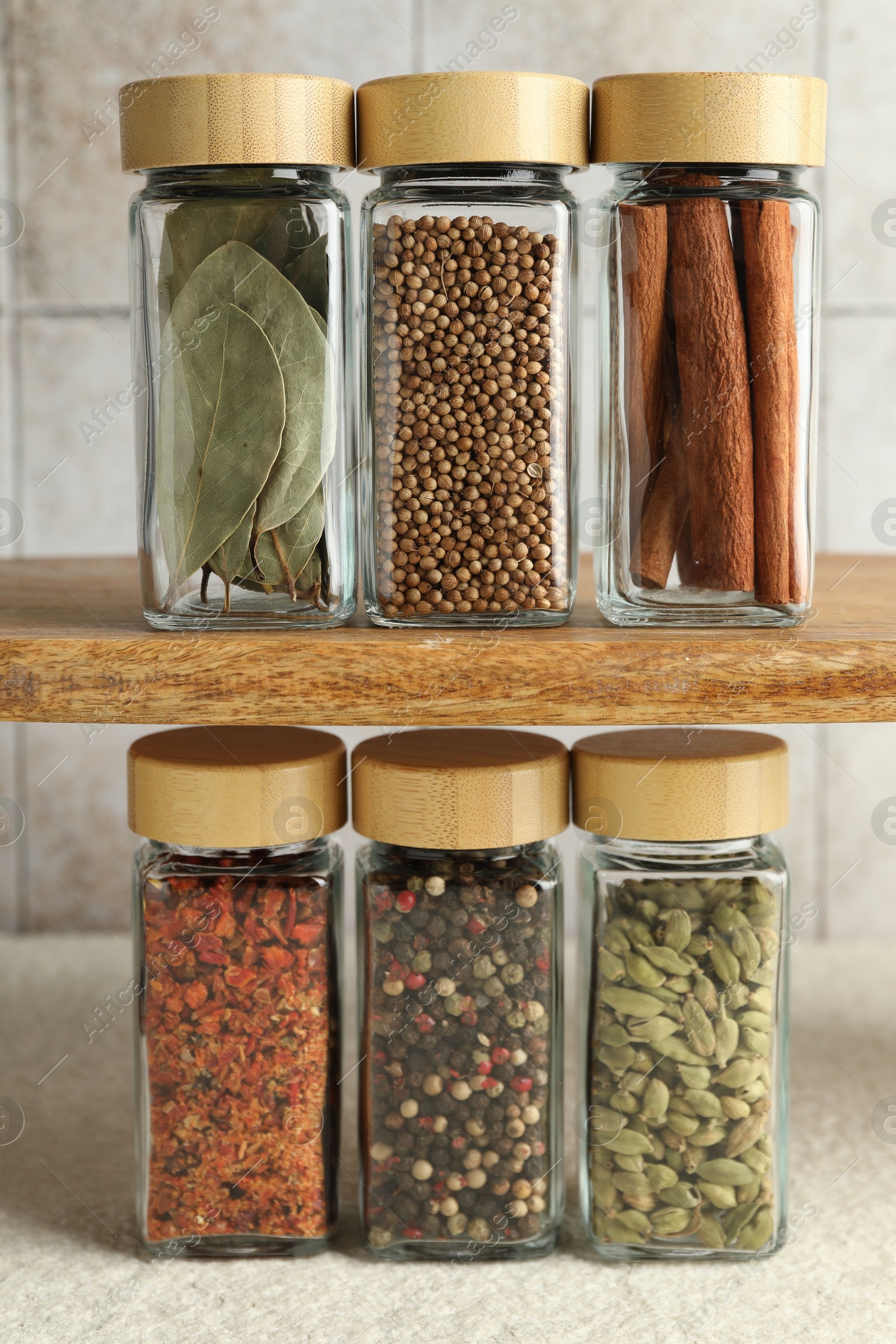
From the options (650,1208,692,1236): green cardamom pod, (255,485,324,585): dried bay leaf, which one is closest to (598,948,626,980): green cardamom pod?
(650,1208,692,1236): green cardamom pod

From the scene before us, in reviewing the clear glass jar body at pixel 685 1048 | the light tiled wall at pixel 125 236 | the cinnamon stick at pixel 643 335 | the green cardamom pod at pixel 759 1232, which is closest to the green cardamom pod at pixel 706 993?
the clear glass jar body at pixel 685 1048

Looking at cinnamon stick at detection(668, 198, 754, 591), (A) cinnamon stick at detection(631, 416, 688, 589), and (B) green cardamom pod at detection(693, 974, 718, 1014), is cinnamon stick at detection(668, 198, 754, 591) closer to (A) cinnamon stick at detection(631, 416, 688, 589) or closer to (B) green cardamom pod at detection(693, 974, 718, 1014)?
(A) cinnamon stick at detection(631, 416, 688, 589)

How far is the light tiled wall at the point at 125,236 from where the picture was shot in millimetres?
994

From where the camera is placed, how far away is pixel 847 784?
3.57 ft

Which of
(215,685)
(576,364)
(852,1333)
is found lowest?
(852,1333)

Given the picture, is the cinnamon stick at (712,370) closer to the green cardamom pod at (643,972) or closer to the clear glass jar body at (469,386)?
the clear glass jar body at (469,386)

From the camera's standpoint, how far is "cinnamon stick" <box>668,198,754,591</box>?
53 centimetres

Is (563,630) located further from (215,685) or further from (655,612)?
(215,685)

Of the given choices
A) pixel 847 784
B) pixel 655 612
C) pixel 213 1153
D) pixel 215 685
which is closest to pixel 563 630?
pixel 655 612

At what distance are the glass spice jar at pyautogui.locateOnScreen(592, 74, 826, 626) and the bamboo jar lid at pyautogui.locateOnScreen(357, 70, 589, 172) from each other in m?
0.02

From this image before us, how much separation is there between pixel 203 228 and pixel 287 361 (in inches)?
2.4

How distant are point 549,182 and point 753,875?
1.01ft

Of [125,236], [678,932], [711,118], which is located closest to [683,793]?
[678,932]

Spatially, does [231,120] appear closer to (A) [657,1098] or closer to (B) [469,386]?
(B) [469,386]
